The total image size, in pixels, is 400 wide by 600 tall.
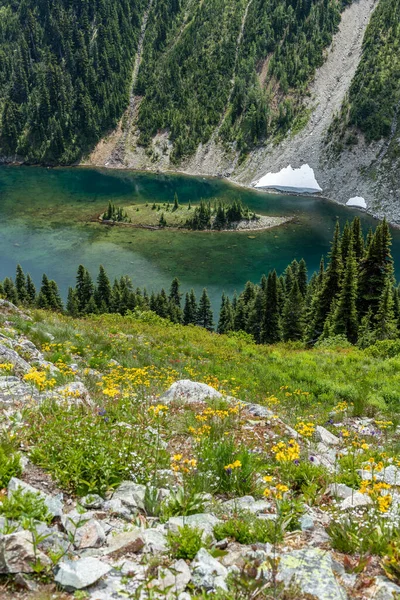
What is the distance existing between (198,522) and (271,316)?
236 feet

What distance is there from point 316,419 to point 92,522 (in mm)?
8840

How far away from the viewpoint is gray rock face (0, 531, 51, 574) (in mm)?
5035

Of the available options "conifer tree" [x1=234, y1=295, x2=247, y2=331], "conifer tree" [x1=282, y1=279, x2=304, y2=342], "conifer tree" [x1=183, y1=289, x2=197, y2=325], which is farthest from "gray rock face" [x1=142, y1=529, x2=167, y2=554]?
"conifer tree" [x1=183, y1=289, x2=197, y2=325]

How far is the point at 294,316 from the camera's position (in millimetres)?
69375

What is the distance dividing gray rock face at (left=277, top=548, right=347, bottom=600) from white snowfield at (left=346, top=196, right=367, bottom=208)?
6554 inches

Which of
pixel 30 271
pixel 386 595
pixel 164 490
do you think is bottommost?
pixel 30 271

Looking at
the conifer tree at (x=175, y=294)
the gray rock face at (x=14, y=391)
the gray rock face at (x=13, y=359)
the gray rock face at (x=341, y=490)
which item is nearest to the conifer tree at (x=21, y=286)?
the conifer tree at (x=175, y=294)

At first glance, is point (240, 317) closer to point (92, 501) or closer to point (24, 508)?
point (92, 501)

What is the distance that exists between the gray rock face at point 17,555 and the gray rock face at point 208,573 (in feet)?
5.41


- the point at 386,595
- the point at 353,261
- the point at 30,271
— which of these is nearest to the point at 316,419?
the point at 386,595

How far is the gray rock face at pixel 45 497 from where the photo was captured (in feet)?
20.1

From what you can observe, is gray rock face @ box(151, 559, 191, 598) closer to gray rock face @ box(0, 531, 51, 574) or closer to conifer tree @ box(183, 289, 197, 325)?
gray rock face @ box(0, 531, 51, 574)

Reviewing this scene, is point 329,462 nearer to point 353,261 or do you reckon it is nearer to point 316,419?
point 316,419

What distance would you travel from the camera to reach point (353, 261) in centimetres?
4844
